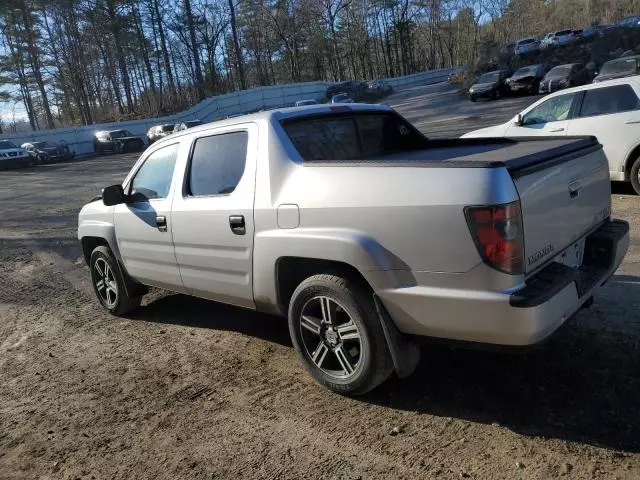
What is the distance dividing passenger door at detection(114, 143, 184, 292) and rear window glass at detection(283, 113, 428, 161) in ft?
4.20

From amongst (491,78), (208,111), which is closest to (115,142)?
(208,111)

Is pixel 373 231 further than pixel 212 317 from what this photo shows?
No

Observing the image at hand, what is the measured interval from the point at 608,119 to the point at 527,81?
26424 mm

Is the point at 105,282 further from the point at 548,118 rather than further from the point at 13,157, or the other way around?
the point at 13,157

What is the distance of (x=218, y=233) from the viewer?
390cm

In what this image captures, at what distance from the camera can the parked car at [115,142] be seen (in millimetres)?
34844

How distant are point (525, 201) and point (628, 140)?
5962 mm

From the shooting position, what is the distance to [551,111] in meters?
8.73

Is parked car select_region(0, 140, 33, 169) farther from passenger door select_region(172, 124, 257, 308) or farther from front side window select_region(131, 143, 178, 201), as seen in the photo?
passenger door select_region(172, 124, 257, 308)

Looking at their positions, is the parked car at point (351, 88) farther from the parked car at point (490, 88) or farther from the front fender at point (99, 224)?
the front fender at point (99, 224)

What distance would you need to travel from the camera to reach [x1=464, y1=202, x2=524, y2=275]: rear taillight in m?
2.61

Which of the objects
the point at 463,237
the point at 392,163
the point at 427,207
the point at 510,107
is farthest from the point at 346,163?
the point at 510,107

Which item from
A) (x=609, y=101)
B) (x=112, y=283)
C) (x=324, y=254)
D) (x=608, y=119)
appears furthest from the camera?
(x=609, y=101)

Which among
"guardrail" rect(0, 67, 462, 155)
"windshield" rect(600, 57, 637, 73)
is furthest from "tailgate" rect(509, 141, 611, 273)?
"guardrail" rect(0, 67, 462, 155)
